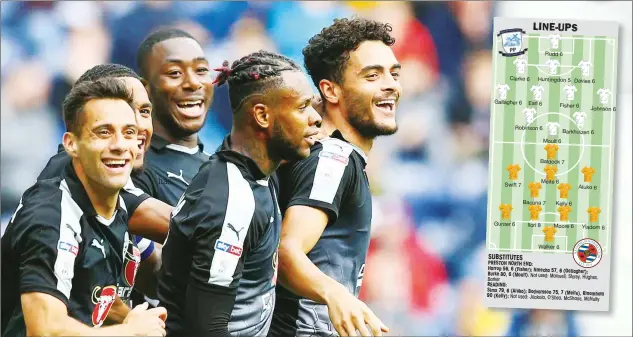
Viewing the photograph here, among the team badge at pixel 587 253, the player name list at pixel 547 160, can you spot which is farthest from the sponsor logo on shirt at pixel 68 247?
the team badge at pixel 587 253

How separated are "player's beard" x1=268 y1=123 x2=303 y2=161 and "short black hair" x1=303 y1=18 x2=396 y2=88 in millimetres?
415

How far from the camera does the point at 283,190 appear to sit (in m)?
3.52

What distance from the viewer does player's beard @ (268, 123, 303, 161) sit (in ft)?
10.6

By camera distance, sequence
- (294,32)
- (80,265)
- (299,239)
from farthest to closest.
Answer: (294,32)
(299,239)
(80,265)

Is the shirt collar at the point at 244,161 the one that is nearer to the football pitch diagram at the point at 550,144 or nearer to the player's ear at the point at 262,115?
the player's ear at the point at 262,115

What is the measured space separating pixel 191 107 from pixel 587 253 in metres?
1.82

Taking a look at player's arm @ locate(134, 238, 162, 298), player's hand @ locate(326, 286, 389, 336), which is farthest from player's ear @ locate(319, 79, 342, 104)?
player's arm @ locate(134, 238, 162, 298)

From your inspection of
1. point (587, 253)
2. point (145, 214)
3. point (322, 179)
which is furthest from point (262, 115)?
point (587, 253)

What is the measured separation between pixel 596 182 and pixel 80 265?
220 centimetres

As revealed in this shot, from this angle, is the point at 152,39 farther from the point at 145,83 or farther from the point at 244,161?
the point at 244,161

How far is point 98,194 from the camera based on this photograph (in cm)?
321

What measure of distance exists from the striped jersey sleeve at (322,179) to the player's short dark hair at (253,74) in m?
0.36

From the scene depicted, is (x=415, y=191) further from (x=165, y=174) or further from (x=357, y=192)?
(x=165, y=174)

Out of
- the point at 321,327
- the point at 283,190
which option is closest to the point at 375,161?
the point at 283,190
